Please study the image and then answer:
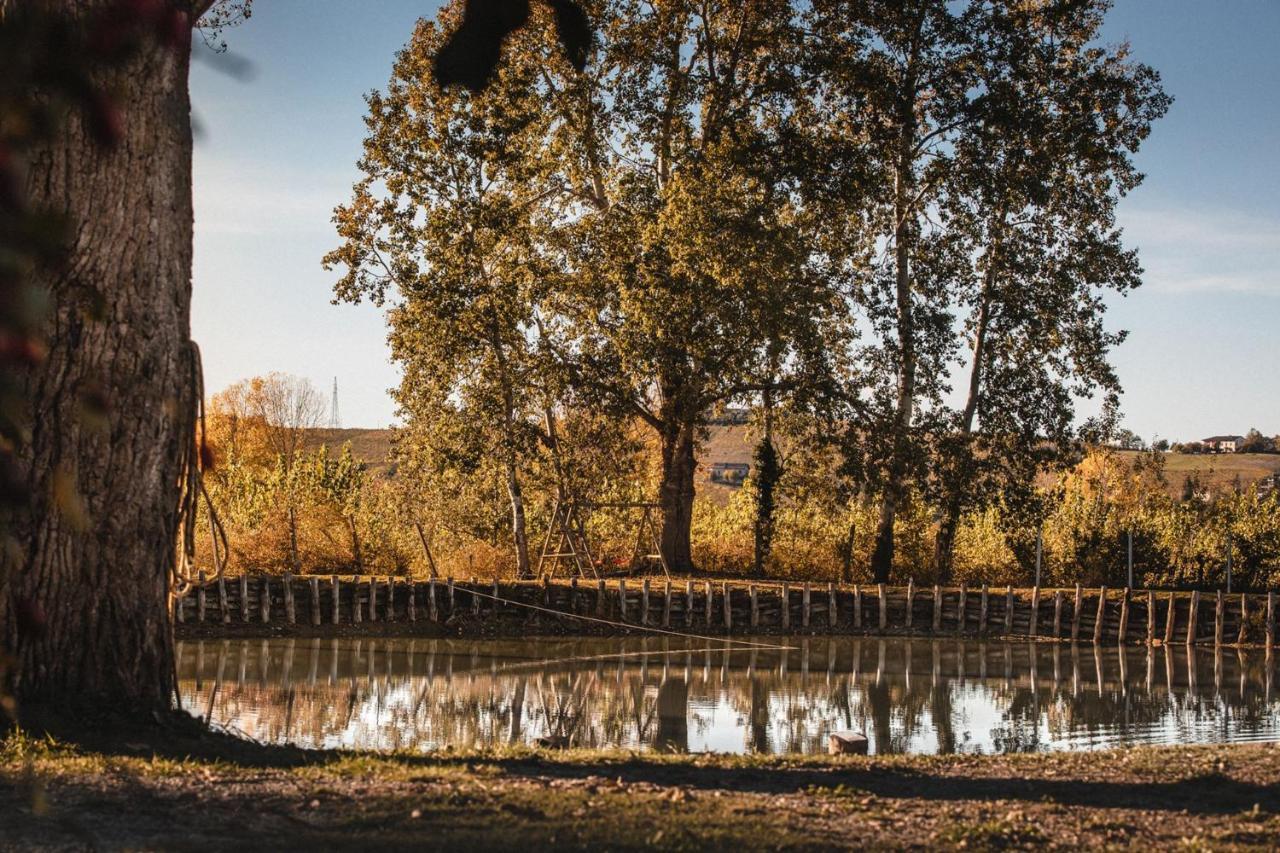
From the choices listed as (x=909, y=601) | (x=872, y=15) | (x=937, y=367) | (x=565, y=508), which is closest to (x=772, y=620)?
(x=909, y=601)

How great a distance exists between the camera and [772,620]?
72.4 ft

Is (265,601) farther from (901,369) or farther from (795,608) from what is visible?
(901,369)

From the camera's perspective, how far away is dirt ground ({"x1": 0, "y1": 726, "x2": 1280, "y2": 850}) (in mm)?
5121

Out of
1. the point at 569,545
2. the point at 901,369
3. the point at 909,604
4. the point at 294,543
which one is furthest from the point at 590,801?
the point at 901,369

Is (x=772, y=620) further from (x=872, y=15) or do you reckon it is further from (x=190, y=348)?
(x=190, y=348)

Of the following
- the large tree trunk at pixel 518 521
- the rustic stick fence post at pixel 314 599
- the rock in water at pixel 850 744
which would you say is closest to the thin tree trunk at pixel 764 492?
the large tree trunk at pixel 518 521

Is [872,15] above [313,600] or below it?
above

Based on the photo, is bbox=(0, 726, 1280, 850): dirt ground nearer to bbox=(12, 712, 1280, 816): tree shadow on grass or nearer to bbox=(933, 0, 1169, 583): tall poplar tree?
bbox=(12, 712, 1280, 816): tree shadow on grass

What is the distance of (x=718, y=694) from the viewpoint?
14039 millimetres

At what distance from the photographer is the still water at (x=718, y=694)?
11117 mm

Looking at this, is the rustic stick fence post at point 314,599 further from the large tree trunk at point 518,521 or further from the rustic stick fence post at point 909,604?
the rustic stick fence post at point 909,604

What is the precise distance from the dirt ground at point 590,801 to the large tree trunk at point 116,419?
498 mm

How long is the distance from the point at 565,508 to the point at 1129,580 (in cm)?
1007

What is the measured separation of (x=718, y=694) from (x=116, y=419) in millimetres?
8181
